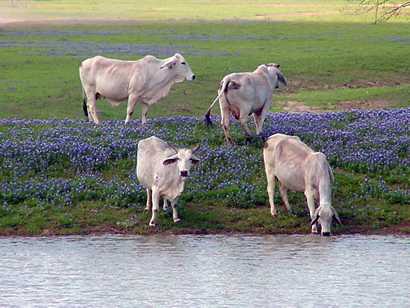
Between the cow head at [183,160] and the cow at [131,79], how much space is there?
5772mm

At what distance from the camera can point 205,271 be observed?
536 inches

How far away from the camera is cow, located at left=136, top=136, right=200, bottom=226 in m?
16.2

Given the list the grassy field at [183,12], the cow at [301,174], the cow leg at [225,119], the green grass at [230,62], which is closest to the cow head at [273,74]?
the cow leg at [225,119]

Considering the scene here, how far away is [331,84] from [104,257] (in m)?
21.5

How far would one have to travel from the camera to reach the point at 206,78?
34812mm

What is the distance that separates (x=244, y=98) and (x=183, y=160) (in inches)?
138

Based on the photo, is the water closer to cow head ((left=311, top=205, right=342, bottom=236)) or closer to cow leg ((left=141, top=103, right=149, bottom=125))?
cow head ((left=311, top=205, right=342, bottom=236))

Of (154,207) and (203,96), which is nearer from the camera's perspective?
(154,207)

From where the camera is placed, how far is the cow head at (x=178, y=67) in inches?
885

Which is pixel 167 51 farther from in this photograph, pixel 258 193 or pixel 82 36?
pixel 258 193

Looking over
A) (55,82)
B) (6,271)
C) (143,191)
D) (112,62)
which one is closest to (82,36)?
(55,82)

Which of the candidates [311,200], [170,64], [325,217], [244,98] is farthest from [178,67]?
[325,217]

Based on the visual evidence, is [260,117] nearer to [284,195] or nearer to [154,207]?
[284,195]

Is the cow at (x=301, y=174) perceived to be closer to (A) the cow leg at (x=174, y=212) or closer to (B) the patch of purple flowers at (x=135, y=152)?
(B) the patch of purple flowers at (x=135, y=152)
